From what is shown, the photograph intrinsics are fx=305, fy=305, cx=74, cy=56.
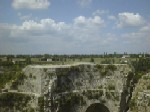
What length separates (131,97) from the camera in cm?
2844

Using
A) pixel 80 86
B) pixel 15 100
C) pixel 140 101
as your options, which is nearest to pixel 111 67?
pixel 80 86

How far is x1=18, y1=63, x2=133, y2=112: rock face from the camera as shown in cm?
2505

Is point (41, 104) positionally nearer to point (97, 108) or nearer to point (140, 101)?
point (97, 108)

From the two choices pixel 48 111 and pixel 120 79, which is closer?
pixel 48 111

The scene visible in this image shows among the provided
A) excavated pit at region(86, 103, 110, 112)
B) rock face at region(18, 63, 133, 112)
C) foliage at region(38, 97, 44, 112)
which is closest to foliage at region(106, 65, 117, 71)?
rock face at region(18, 63, 133, 112)

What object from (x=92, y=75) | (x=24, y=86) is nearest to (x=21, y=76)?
(x=24, y=86)

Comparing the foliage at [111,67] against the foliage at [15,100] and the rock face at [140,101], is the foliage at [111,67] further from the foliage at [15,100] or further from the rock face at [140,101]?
the foliage at [15,100]

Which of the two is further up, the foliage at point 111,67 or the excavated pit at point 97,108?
the foliage at point 111,67

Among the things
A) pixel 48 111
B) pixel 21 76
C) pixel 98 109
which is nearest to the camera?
pixel 48 111

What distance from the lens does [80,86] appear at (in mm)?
27125

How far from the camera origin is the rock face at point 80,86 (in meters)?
25.0

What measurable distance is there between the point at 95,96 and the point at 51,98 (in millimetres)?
4378

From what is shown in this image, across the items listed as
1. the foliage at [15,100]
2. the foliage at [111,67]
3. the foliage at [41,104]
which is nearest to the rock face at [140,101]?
the foliage at [111,67]

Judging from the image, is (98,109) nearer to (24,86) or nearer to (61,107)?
(61,107)
